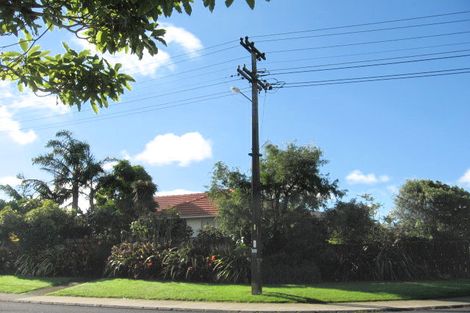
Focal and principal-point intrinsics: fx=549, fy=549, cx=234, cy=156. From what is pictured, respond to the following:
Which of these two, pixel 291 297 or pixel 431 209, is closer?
pixel 291 297

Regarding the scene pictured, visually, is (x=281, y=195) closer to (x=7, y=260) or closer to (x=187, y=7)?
(x=7, y=260)

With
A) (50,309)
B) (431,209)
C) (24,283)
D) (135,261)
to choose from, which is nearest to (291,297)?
(50,309)

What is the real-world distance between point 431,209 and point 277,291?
46.4 ft

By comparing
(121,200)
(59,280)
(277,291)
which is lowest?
(277,291)

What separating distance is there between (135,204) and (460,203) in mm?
17778

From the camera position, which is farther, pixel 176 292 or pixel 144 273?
pixel 144 273

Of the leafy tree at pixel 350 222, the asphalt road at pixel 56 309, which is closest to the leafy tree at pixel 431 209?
the leafy tree at pixel 350 222

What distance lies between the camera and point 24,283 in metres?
24.1

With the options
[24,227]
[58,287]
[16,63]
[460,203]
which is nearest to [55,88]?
[16,63]

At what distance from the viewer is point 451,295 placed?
63.3 ft

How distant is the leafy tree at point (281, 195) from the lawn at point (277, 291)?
3.06 metres

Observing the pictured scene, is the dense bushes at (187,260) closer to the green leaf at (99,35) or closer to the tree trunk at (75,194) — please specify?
the tree trunk at (75,194)

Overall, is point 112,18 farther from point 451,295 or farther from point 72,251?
point 72,251

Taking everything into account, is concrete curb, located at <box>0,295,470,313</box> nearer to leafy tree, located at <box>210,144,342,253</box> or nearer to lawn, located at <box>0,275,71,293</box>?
lawn, located at <box>0,275,71,293</box>
